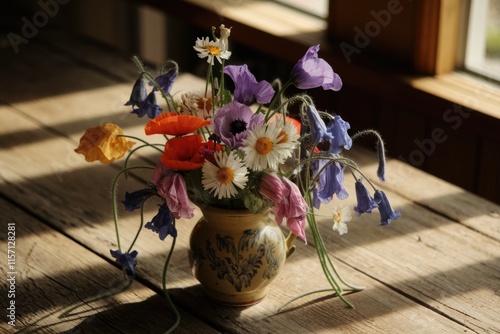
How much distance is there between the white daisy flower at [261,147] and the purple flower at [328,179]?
13 cm

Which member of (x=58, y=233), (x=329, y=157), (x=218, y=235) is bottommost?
(x=58, y=233)

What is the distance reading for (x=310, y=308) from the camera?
153cm

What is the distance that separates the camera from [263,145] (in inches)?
51.8

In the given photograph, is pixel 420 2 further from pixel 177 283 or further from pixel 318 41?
pixel 177 283

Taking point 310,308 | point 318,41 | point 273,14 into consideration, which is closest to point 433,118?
point 318,41

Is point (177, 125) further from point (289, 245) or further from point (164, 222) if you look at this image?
point (289, 245)

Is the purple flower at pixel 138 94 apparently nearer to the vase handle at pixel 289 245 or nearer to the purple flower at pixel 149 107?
the purple flower at pixel 149 107

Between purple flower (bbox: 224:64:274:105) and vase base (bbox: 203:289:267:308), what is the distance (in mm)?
328

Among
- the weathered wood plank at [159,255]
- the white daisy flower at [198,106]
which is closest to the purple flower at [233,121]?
the white daisy flower at [198,106]

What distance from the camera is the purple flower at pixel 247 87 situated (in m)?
1.38

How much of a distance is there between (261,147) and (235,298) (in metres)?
0.32

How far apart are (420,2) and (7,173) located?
1078 mm

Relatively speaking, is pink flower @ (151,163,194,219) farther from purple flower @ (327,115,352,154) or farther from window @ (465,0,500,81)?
window @ (465,0,500,81)

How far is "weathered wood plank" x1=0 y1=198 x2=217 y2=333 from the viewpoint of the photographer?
149cm
